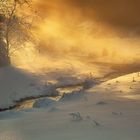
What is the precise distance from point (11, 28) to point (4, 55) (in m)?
1.65

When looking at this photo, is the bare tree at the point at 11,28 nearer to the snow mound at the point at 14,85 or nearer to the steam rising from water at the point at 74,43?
the steam rising from water at the point at 74,43

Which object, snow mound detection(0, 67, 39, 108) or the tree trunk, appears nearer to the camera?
snow mound detection(0, 67, 39, 108)

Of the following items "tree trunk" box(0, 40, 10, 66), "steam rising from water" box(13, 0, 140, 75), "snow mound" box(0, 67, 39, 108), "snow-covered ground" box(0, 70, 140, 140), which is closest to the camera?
"snow-covered ground" box(0, 70, 140, 140)

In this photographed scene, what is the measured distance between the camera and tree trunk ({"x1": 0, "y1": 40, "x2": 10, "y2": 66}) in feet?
70.0

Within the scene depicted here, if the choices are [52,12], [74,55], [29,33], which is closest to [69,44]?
[74,55]

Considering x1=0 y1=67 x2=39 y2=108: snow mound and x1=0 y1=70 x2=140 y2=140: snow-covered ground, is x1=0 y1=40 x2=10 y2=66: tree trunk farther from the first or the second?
x1=0 y1=70 x2=140 y2=140: snow-covered ground

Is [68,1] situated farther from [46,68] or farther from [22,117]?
[22,117]

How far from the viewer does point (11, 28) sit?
22.5 meters

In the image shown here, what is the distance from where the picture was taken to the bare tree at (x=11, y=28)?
22078 mm

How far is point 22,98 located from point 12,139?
917 centimetres

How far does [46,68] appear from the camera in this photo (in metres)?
21.3

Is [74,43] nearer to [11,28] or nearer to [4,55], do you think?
[11,28]

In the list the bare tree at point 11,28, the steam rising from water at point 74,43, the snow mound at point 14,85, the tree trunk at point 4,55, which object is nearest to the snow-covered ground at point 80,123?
the snow mound at point 14,85

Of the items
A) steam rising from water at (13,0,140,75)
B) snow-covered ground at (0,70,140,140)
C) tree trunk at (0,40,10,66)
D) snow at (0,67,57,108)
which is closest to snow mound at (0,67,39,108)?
snow at (0,67,57,108)
